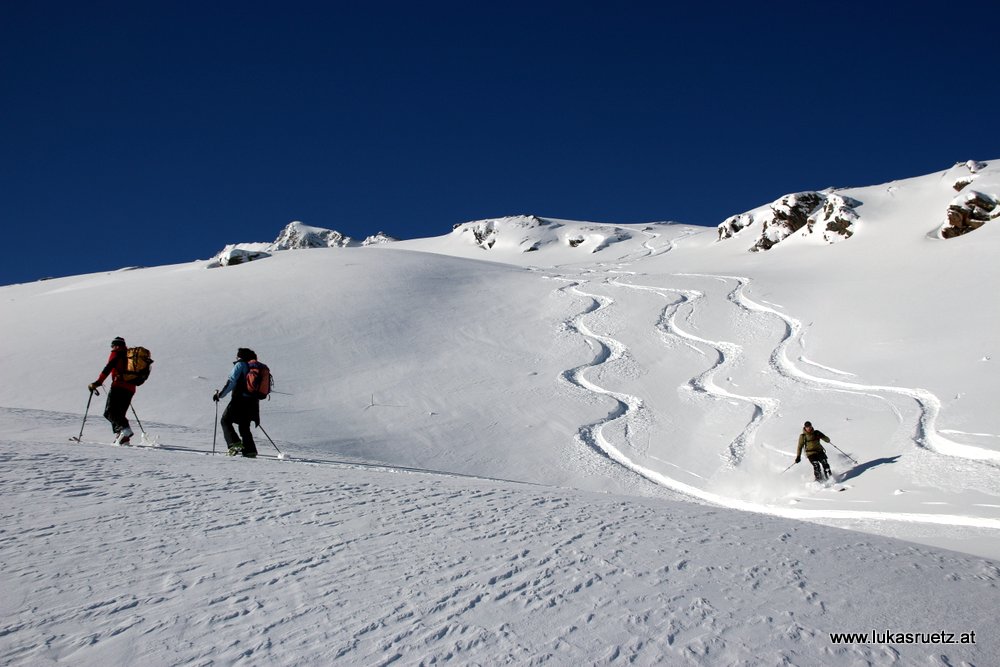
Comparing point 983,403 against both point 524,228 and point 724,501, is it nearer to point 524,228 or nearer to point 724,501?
point 724,501

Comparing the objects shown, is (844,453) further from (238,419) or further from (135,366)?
(135,366)

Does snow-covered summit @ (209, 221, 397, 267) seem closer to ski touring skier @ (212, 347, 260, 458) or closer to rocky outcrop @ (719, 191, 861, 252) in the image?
rocky outcrop @ (719, 191, 861, 252)

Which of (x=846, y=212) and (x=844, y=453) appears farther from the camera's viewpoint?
(x=846, y=212)

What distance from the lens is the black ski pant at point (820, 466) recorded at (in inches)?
386

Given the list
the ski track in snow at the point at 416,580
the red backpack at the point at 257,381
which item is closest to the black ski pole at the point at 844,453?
the ski track in snow at the point at 416,580

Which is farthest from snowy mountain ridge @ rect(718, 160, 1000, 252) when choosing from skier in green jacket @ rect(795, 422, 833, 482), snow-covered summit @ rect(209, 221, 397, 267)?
snow-covered summit @ rect(209, 221, 397, 267)

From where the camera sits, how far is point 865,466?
9.87 metres

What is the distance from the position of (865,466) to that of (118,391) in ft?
36.1

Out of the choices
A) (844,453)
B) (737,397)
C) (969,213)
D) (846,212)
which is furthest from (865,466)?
(846,212)

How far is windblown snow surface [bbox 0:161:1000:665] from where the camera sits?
3.16 meters

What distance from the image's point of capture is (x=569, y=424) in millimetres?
12867

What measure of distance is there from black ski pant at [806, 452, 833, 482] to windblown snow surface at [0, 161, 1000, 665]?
226 mm

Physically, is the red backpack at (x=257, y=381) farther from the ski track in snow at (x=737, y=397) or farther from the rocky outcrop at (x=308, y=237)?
the rocky outcrop at (x=308, y=237)

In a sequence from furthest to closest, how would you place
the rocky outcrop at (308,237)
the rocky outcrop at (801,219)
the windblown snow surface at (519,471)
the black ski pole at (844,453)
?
the rocky outcrop at (308,237), the rocky outcrop at (801,219), the black ski pole at (844,453), the windblown snow surface at (519,471)
